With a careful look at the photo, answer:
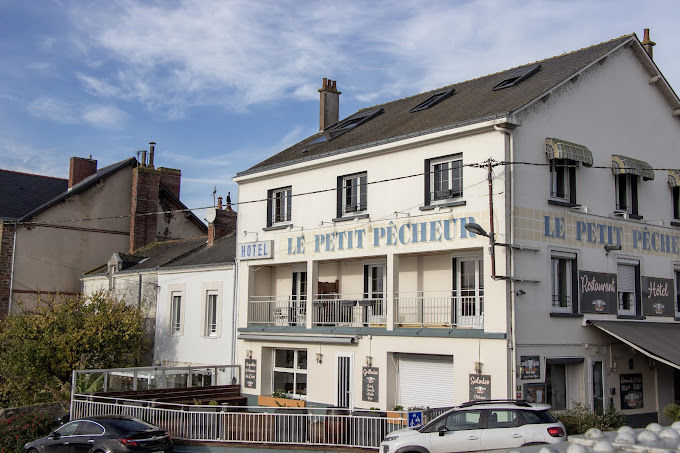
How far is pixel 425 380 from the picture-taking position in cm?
2056

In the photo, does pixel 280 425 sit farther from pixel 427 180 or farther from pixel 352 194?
pixel 352 194

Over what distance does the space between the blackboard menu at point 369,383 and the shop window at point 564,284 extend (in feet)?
18.2

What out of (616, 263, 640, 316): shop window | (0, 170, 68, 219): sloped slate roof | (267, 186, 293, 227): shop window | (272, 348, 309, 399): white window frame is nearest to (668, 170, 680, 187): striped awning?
(616, 263, 640, 316): shop window

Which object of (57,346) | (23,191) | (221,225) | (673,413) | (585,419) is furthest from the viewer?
(23,191)

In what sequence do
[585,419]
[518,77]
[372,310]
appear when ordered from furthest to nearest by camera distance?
[372,310]
[518,77]
[585,419]

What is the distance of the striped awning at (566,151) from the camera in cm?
1952

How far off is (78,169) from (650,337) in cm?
2979

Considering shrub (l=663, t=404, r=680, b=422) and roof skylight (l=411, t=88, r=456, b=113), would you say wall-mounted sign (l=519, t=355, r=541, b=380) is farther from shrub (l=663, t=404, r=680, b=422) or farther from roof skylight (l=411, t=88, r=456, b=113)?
roof skylight (l=411, t=88, r=456, b=113)

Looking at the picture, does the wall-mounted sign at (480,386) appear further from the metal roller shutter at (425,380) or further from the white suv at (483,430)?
the white suv at (483,430)

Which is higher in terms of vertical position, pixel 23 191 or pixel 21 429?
pixel 23 191

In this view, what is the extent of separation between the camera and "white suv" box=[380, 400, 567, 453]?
14.1 meters

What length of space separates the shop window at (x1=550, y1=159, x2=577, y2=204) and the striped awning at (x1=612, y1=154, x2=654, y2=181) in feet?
5.83

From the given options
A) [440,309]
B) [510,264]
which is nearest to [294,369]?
[440,309]

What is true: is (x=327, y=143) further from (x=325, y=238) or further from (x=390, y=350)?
(x=390, y=350)
